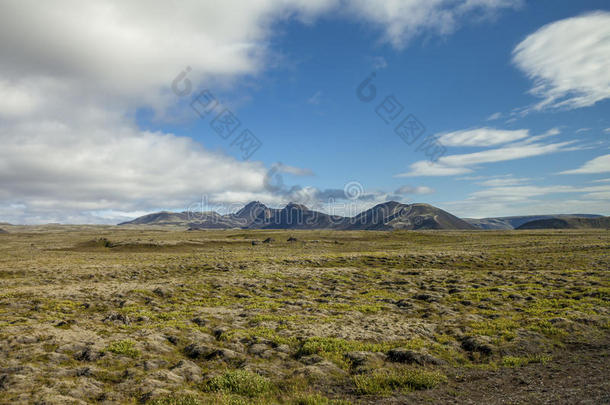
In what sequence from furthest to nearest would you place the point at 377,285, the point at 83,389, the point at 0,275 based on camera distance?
the point at 0,275, the point at 377,285, the point at 83,389

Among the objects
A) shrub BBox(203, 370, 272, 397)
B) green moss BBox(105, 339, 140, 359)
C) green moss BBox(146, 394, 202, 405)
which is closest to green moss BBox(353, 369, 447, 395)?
shrub BBox(203, 370, 272, 397)

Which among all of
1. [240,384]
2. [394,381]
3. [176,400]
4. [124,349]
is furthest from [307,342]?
[124,349]

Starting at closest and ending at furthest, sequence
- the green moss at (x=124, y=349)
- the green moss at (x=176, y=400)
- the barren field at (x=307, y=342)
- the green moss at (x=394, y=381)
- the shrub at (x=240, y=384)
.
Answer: the green moss at (x=176, y=400) < the barren field at (x=307, y=342) < the shrub at (x=240, y=384) < the green moss at (x=394, y=381) < the green moss at (x=124, y=349)

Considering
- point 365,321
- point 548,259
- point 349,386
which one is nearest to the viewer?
point 349,386

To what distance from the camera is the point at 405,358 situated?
15055 mm

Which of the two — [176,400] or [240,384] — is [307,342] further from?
[176,400]

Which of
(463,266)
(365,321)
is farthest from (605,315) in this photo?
(463,266)

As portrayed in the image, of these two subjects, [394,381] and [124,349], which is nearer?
[394,381]

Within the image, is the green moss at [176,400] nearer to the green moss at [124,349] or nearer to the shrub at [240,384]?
the shrub at [240,384]

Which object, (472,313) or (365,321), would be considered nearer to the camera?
(365,321)

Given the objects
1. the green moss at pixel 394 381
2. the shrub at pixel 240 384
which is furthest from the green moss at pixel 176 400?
the green moss at pixel 394 381

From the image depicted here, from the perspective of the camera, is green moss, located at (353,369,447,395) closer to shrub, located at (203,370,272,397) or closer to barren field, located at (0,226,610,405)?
barren field, located at (0,226,610,405)

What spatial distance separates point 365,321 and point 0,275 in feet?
156

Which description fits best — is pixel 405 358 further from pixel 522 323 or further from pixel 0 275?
pixel 0 275
